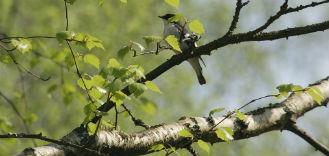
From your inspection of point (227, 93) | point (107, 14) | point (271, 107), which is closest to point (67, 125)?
point (107, 14)

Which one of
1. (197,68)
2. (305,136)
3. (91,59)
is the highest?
(197,68)

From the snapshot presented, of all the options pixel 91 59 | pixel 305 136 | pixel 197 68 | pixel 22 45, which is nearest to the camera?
pixel 91 59

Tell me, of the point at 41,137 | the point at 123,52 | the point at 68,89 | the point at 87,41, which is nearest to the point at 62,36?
the point at 87,41

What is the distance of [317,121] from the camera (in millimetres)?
22719

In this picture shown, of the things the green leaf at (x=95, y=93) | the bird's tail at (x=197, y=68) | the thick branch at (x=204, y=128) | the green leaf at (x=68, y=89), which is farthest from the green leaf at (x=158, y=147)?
the bird's tail at (x=197, y=68)

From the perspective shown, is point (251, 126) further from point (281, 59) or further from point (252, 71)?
point (281, 59)

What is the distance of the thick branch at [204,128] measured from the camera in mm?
3160

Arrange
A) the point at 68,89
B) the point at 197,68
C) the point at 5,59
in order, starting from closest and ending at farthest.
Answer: the point at 5,59 < the point at 68,89 < the point at 197,68

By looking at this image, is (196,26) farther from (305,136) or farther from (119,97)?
(305,136)

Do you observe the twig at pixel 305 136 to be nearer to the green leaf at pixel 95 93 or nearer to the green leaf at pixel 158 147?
the green leaf at pixel 158 147

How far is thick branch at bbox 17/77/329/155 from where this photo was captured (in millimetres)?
3160

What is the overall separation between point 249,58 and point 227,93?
1593 millimetres

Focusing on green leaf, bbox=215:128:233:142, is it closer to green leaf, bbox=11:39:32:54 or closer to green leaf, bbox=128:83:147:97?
green leaf, bbox=128:83:147:97

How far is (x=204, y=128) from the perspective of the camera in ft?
11.4
